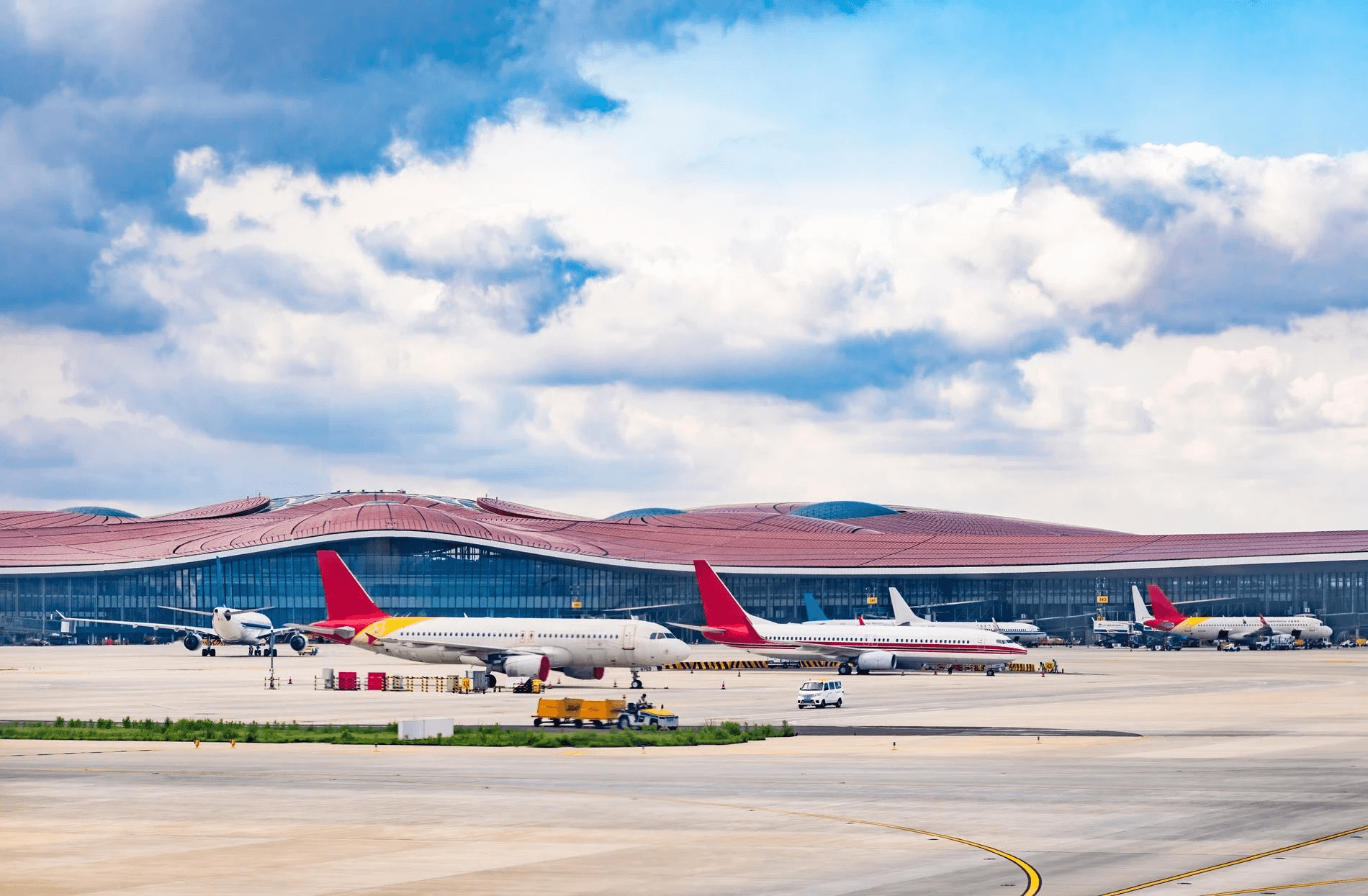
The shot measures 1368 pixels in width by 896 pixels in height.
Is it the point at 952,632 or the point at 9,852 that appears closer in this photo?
the point at 9,852

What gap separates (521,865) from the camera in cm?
2592

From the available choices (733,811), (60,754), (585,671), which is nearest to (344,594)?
(585,671)

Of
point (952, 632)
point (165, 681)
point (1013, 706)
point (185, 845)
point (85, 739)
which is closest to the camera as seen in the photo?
point (185, 845)

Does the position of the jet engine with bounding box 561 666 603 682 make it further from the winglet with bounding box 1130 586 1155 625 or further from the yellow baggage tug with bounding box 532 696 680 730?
the winglet with bounding box 1130 586 1155 625

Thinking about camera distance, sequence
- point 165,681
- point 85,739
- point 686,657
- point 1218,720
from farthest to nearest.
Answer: point 165,681, point 686,657, point 1218,720, point 85,739

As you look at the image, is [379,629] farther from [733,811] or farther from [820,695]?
[733,811]

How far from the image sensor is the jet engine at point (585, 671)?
86812 mm

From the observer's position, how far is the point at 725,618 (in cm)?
10744

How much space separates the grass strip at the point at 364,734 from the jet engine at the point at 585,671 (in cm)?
3007

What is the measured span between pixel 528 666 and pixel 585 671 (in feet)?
21.9

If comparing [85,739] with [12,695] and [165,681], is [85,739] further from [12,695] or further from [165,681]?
[165,681]

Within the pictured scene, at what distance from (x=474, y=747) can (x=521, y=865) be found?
75.0 ft

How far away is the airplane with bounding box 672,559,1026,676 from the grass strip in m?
49.6

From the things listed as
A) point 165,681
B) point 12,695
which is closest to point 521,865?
point 12,695
